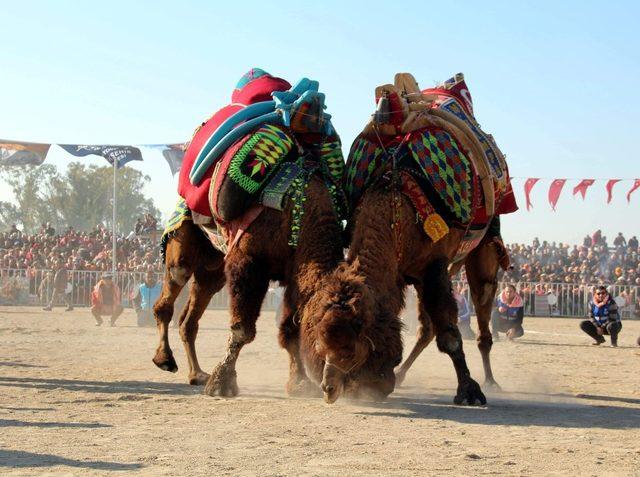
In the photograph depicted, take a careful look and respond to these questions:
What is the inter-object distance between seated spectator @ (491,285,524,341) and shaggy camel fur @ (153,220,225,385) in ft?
31.1

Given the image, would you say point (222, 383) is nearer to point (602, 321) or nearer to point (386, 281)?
point (386, 281)

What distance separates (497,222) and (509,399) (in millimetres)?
1867

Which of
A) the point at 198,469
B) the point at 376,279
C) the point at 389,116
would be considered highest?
the point at 389,116

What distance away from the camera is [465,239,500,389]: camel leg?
9188 mm

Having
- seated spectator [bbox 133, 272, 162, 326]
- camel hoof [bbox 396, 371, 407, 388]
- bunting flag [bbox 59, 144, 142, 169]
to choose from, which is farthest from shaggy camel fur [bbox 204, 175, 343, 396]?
bunting flag [bbox 59, 144, 142, 169]

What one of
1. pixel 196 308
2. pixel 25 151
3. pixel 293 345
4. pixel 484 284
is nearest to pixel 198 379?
pixel 196 308

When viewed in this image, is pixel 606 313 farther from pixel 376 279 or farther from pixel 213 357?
pixel 376 279

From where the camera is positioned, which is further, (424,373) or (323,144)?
(424,373)

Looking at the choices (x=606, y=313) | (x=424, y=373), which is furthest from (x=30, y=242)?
(x=424, y=373)

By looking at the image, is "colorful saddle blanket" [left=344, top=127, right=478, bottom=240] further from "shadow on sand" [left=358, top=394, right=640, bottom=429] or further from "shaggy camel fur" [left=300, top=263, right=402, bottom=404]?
"shadow on sand" [left=358, top=394, right=640, bottom=429]

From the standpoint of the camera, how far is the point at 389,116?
778cm

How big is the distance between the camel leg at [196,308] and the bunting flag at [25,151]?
17491 mm

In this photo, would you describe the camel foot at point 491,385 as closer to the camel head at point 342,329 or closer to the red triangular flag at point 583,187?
the camel head at point 342,329

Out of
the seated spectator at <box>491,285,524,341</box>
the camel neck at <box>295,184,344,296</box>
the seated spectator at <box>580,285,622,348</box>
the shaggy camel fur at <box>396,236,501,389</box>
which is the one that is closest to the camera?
the camel neck at <box>295,184,344,296</box>
